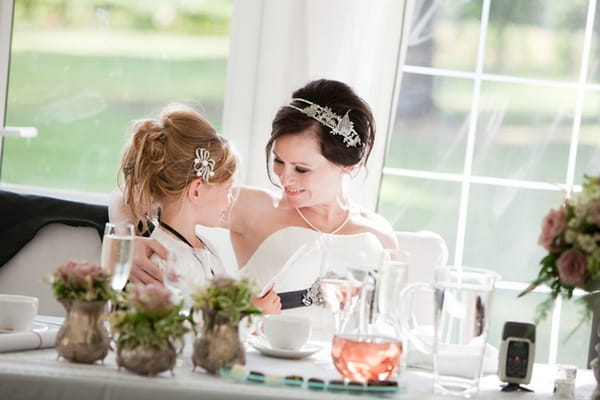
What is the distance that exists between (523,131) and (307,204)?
1.20m

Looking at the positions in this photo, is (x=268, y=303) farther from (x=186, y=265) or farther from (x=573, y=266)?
(x=573, y=266)

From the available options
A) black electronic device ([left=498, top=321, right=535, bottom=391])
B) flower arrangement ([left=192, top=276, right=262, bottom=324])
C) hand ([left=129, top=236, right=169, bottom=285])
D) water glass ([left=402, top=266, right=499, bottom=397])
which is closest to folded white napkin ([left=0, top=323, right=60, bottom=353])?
flower arrangement ([left=192, top=276, right=262, bottom=324])

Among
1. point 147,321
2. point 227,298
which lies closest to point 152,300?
point 147,321

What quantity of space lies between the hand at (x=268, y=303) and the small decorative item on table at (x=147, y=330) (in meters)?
0.95

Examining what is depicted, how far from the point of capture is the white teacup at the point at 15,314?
6.52 feet

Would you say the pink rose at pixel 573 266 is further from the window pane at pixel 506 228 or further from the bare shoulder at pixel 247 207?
the window pane at pixel 506 228

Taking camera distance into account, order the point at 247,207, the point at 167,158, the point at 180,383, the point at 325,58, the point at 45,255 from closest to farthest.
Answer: the point at 180,383 < the point at 167,158 < the point at 45,255 < the point at 247,207 < the point at 325,58

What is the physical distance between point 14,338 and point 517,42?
2.71 m

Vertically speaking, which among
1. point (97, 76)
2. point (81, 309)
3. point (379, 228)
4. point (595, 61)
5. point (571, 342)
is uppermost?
point (595, 61)

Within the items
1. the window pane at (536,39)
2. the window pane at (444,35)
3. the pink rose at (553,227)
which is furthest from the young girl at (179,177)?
the window pane at (536,39)

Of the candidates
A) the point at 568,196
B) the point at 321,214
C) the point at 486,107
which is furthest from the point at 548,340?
the point at 568,196

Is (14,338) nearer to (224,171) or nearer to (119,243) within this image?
(119,243)

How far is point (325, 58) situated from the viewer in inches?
143

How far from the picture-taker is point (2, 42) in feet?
13.5
